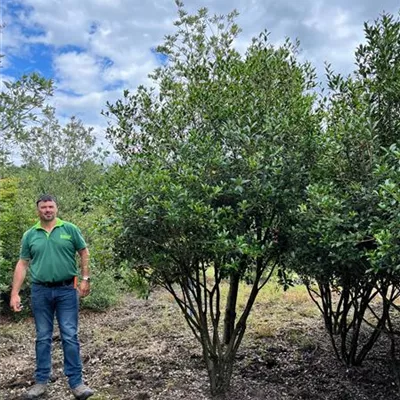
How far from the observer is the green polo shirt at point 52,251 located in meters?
3.44

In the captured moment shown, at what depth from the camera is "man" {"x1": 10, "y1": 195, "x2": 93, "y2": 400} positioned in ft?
11.2

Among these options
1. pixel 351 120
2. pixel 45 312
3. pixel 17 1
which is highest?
pixel 17 1

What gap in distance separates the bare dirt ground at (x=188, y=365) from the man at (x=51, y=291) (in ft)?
0.93

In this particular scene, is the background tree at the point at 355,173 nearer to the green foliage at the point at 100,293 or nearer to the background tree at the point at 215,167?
the background tree at the point at 215,167

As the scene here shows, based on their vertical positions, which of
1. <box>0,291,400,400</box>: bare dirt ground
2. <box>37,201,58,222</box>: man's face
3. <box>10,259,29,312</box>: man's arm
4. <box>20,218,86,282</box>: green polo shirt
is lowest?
<box>0,291,400,400</box>: bare dirt ground

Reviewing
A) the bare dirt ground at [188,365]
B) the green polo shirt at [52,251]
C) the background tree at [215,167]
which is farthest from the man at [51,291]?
the background tree at [215,167]

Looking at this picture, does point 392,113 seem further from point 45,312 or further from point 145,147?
point 45,312

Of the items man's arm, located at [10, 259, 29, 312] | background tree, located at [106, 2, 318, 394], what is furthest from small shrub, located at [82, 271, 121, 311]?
background tree, located at [106, 2, 318, 394]

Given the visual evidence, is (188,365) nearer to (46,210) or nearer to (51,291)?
(51,291)

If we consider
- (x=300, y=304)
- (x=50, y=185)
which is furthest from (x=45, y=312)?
(x=50, y=185)

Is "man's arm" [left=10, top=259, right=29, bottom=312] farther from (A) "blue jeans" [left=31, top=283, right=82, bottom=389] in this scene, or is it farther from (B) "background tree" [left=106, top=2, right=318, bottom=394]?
(B) "background tree" [left=106, top=2, right=318, bottom=394]

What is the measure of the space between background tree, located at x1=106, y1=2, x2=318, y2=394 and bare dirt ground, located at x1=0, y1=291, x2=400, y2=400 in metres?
0.48

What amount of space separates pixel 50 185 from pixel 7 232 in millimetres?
4251

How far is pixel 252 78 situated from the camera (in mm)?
3582
